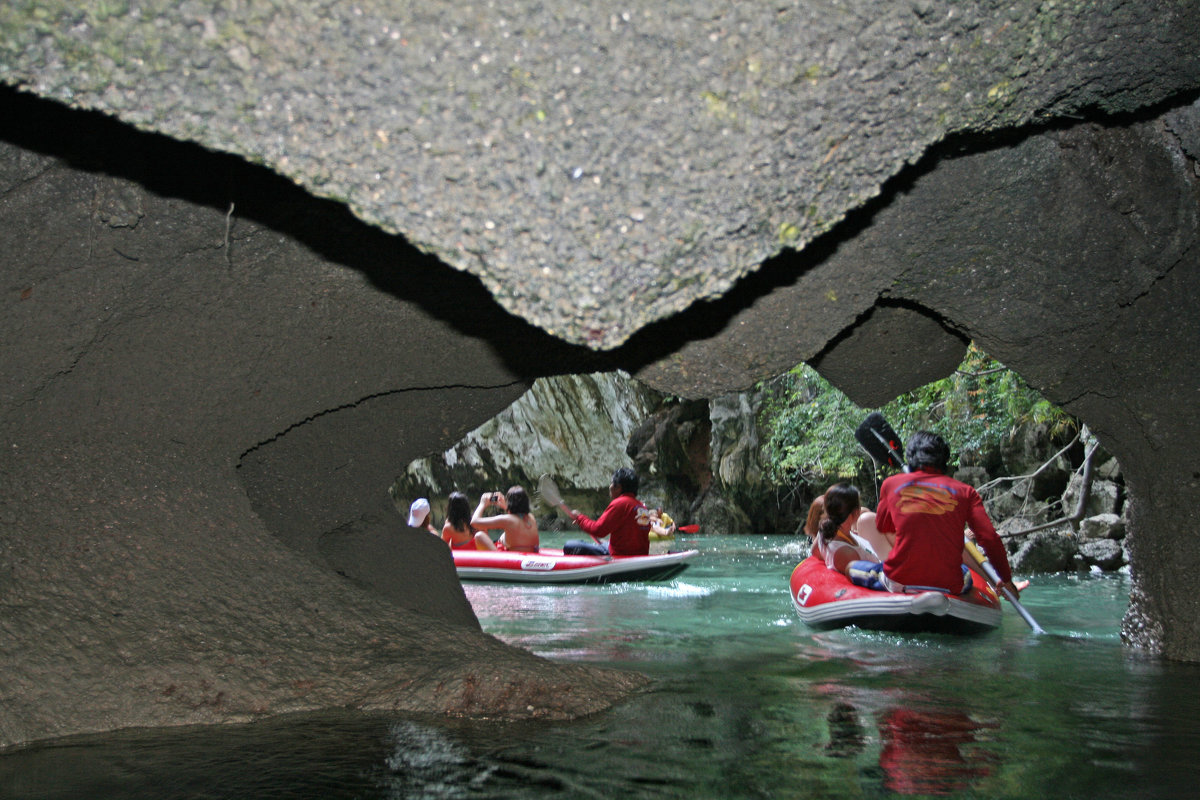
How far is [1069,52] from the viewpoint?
2.00 m

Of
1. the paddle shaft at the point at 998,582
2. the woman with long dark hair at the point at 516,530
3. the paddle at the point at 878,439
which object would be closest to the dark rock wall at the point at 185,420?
the paddle shaft at the point at 998,582

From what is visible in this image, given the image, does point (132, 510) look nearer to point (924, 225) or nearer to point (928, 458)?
point (924, 225)

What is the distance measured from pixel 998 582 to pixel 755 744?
13.2ft

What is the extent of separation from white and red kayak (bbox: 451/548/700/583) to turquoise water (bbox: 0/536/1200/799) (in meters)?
4.48

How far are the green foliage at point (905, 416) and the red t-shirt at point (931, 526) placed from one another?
A: 428cm

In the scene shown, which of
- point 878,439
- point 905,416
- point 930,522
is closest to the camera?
point 930,522

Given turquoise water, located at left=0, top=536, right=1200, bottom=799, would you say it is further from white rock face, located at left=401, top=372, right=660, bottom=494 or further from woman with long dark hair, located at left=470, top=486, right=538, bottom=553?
white rock face, located at left=401, top=372, right=660, bottom=494

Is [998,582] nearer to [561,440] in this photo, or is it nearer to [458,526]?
[458,526]

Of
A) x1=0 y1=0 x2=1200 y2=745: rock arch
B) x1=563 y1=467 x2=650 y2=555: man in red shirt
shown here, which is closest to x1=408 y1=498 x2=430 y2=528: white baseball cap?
x1=563 y1=467 x2=650 y2=555: man in red shirt

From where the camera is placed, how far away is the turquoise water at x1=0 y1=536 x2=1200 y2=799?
8.66 ft

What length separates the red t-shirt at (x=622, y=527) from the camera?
996cm

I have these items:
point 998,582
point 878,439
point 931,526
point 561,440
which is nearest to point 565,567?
point 878,439

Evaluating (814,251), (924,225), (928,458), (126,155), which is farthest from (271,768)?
(928,458)

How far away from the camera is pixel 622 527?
10156 mm
